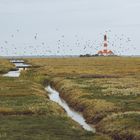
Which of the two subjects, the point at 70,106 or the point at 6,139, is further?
the point at 70,106

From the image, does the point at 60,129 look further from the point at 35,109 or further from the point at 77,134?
the point at 35,109

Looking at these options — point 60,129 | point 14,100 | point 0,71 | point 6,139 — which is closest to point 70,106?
point 14,100

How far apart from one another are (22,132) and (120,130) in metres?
6.35

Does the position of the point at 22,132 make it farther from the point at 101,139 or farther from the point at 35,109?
the point at 35,109

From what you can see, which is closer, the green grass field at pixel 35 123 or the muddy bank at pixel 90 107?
the green grass field at pixel 35 123

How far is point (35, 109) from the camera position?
3503 cm

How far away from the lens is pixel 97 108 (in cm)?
3506

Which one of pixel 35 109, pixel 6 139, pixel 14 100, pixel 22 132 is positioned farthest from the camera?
pixel 14 100

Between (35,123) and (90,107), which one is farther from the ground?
(35,123)

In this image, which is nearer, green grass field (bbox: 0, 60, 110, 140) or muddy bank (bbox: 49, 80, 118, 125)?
green grass field (bbox: 0, 60, 110, 140)

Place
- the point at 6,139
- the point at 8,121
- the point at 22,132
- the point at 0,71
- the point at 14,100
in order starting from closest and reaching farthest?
the point at 6,139 < the point at 22,132 < the point at 8,121 < the point at 14,100 < the point at 0,71

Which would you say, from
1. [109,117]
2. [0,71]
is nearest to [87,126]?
[109,117]

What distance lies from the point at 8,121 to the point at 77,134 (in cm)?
622

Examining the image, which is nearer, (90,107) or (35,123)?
(35,123)
